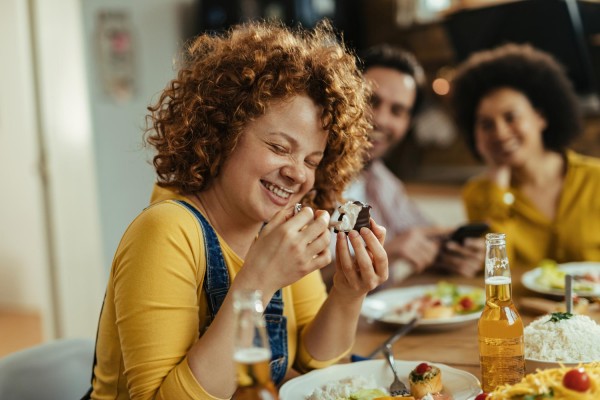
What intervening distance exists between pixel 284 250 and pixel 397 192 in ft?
6.39

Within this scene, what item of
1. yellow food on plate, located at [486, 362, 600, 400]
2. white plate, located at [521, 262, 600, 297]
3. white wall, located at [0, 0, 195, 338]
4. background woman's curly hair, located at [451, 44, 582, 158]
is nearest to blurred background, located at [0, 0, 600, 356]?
white wall, located at [0, 0, 195, 338]

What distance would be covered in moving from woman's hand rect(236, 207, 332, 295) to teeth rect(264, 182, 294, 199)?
166 mm

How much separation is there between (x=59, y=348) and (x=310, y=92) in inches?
30.4

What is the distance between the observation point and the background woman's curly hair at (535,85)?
2605mm

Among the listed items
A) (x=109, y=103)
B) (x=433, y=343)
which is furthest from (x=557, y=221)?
(x=109, y=103)

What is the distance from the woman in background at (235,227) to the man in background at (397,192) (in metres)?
0.74

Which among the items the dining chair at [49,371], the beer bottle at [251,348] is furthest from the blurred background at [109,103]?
the beer bottle at [251,348]

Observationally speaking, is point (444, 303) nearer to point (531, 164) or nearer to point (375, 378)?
point (375, 378)

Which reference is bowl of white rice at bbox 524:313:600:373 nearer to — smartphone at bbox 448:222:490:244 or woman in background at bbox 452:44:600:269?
smartphone at bbox 448:222:490:244

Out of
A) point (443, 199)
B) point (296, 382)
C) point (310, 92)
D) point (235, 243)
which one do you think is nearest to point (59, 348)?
point (235, 243)

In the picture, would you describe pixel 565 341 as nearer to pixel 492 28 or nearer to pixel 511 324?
pixel 511 324

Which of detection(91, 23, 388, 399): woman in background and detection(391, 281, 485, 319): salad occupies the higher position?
detection(91, 23, 388, 399): woman in background

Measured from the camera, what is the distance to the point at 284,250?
108 cm

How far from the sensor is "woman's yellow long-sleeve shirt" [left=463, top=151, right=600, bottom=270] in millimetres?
2457
